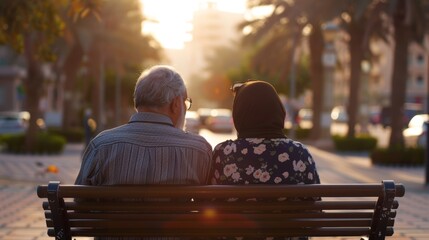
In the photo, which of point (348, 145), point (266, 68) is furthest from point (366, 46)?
point (266, 68)

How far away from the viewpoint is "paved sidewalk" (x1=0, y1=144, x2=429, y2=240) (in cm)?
1004

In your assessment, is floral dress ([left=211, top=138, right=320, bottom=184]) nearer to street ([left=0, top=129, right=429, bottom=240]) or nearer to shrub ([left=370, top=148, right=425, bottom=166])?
street ([left=0, top=129, right=429, bottom=240])

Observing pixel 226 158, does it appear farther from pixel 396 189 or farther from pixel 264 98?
pixel 396 189

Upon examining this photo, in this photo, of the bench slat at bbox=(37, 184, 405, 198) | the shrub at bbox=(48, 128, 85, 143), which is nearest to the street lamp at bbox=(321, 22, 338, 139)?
the shrub at bbox=(48, 128, 85, 143)

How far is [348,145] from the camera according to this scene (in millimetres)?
36375

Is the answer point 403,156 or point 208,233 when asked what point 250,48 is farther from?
point 208,233

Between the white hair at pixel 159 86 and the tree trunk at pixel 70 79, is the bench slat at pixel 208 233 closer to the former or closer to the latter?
the white hair at pixel 159 86

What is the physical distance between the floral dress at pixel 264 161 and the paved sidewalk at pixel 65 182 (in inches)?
190

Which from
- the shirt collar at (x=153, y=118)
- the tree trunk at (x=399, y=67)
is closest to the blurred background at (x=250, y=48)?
the tree trunk at (x=399, y=67)

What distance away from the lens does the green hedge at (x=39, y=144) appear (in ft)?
100

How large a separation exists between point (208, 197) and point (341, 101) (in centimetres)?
11915

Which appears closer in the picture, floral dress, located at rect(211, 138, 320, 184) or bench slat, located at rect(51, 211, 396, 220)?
bench slat, located at rect(51, 211, 396, 220)

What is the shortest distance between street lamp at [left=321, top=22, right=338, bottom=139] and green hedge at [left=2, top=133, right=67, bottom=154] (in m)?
11.2

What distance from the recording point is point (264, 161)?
4.95m
